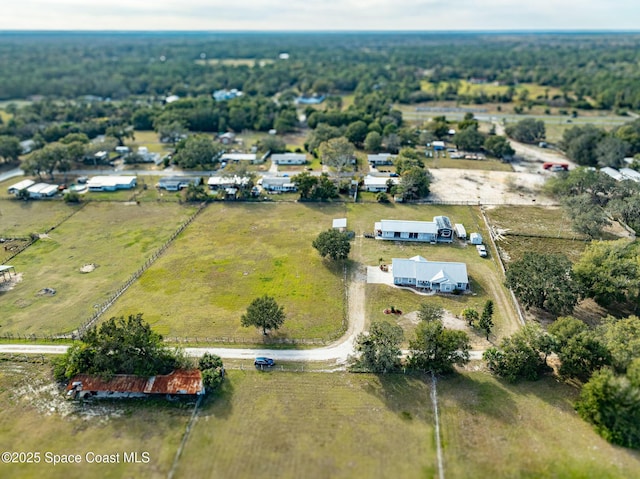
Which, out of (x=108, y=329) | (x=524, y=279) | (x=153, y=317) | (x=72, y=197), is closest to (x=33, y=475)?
(x=108, y=329)

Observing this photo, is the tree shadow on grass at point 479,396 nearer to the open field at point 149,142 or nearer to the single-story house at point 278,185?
the single-story house at point 278,185

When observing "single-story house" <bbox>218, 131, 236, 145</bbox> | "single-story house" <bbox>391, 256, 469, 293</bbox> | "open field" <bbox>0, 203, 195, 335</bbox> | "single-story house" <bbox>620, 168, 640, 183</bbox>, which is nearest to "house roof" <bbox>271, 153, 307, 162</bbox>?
"single-story house" <bbox>218, 131, 236, 145</bbox>

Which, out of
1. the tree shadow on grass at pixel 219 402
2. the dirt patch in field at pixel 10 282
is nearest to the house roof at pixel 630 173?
the tree shadow on grass at pixel 219 402

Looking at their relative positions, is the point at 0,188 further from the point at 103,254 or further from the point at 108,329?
the point at 108,329

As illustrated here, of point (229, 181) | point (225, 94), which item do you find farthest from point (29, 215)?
point (225, 94)

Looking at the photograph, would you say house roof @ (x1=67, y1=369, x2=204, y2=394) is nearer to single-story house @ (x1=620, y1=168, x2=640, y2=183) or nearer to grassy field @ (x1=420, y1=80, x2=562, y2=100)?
single-story house @ (x1=620, y1=168, x2=640, y2=183)

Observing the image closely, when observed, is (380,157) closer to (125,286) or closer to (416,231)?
(416,231)
